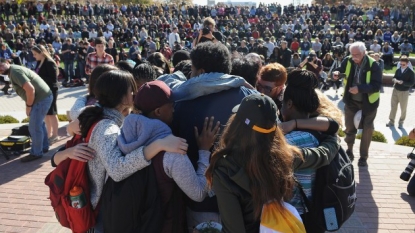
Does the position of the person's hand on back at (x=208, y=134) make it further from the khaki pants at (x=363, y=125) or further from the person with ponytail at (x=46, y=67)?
the person with ponytail at (x=46, y=67)

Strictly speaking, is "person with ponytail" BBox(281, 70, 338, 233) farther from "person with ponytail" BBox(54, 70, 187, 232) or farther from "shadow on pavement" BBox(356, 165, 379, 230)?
"shadow on pavement" BBox(356, 165, 379, 230)

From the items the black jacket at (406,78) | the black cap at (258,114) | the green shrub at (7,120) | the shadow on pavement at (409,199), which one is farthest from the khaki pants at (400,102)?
the green shrub at (7,120)

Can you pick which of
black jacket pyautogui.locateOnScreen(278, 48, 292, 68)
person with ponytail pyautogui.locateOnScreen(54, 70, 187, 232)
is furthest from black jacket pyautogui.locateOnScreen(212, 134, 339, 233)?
black jacket pyautogui.locateOnScreen(278, 48, 292, 68)

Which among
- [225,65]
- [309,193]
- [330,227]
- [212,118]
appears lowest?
[330,227]

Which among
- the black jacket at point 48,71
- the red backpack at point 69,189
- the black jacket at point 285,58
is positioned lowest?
the black jacket at point 285,58

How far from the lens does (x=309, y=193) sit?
102 inches

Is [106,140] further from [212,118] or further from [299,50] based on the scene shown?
[299,50]

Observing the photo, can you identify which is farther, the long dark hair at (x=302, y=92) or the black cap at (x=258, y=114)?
the long dark hair at (x=302, y=92)

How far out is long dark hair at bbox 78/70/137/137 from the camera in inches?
105

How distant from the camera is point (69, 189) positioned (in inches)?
107

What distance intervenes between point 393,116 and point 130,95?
8.19 meters

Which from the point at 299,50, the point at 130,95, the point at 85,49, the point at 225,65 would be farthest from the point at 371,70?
the point at 299,50

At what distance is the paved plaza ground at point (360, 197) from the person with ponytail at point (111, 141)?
2.13 meters

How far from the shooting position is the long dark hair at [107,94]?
2.66m
